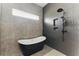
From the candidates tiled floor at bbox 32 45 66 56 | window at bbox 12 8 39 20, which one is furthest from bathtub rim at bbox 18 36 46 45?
window at bbox 12 8 39 20

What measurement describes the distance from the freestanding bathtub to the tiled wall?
0.05 meters

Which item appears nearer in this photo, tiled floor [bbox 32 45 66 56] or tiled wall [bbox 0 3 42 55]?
tiled wall [bbox 0 3 42 55]

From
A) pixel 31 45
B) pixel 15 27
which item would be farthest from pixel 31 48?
pixel 15 27

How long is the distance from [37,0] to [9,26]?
491 mm

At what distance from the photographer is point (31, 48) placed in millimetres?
917

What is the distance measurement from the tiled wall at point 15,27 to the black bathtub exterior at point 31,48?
6 cm

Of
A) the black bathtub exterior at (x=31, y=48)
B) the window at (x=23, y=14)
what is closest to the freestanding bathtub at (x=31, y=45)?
the black bathtub exterior at (x=31, y=48)

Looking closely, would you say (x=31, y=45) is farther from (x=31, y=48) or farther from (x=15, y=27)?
(x=15, y=27)

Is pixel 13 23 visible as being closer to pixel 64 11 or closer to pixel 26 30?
pixel 26 30

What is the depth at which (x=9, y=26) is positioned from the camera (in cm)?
79

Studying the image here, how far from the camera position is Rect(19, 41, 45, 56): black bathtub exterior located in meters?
0.87

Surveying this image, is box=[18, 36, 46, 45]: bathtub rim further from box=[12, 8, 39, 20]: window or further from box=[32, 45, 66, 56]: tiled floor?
box=[12, 8, 39, 20]: window

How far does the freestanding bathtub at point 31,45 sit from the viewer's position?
86 centimetres

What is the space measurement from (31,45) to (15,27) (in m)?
0.32
